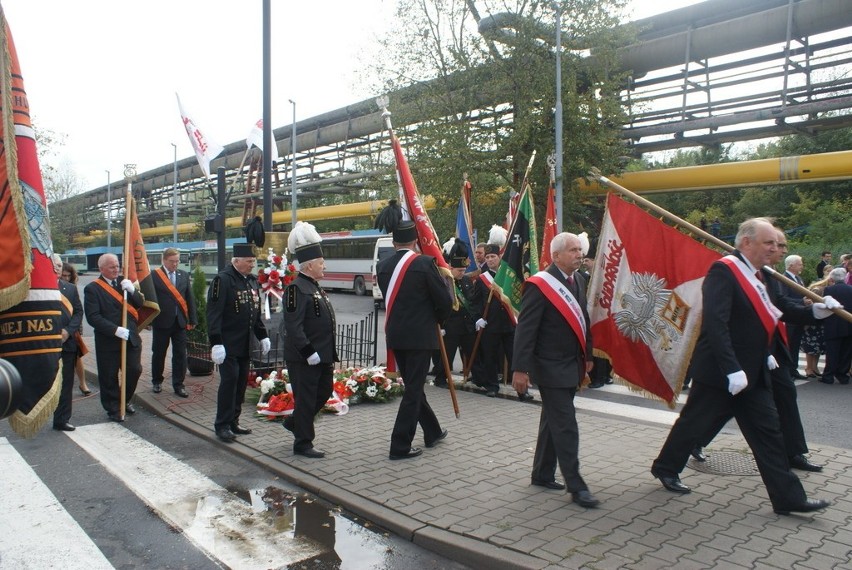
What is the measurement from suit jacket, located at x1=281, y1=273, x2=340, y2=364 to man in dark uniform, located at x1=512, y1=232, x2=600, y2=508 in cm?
199

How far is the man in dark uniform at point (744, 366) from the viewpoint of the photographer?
433 cm

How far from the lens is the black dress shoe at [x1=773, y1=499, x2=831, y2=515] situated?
430 centimetres

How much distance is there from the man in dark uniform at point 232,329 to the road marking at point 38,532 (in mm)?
1718

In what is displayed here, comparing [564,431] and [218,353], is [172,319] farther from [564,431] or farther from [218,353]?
[564,431]

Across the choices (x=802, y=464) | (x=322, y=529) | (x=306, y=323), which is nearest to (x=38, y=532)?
(x=322, y=529)

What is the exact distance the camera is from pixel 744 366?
4477mm

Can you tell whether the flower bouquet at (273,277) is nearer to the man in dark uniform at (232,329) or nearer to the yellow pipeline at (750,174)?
the man in dark uniform at (232,329)

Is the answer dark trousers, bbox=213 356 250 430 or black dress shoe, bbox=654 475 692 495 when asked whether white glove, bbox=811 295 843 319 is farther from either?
dark trousers, bbox=213 356 250 430

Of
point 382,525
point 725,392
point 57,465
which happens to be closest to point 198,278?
point 57,465

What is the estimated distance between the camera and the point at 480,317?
954 centimetres

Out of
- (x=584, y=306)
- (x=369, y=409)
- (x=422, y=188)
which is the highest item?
A: (x=422, y=188)

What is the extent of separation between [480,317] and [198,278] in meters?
4.86

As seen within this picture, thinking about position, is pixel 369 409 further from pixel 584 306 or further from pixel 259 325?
pixel 584 306

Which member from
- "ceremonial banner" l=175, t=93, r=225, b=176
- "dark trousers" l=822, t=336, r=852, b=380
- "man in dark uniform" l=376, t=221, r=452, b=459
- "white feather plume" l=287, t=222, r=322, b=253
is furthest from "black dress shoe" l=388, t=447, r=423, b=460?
"ceremonial banner" l=175, t=93, r=225, b=176
